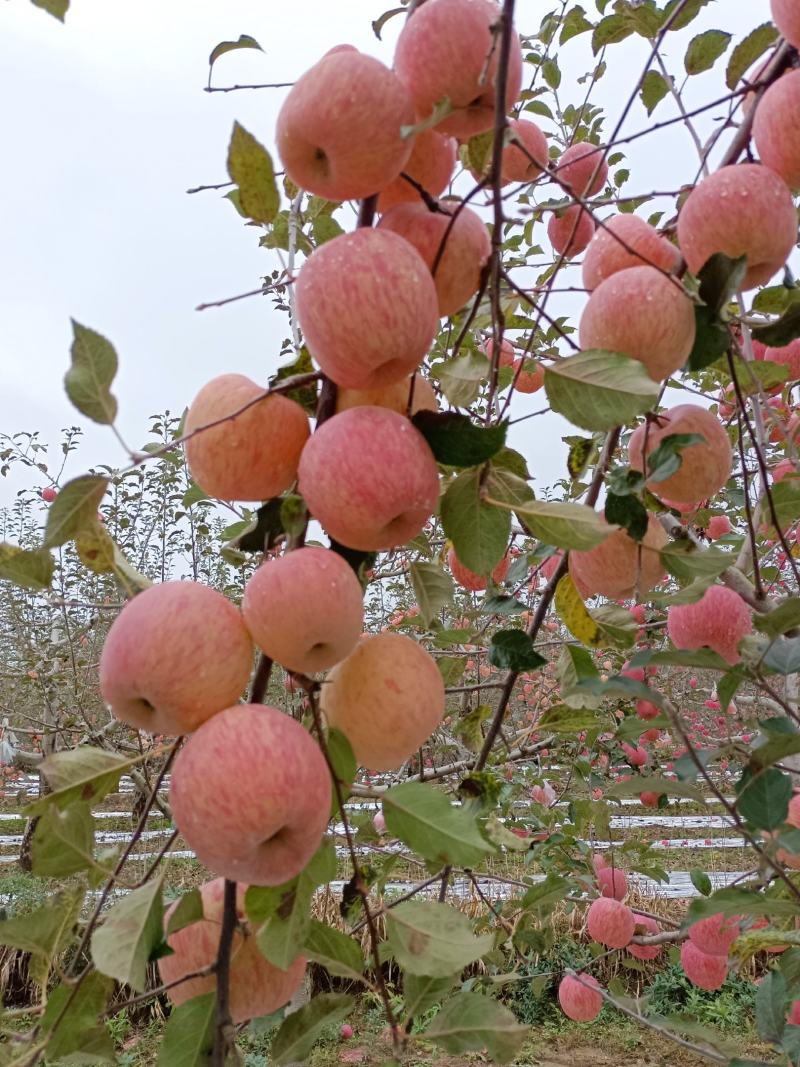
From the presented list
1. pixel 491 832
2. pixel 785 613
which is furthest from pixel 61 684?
pixel 785 613

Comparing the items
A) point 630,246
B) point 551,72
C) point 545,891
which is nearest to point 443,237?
point 630,246

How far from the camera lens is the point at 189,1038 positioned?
1.96 ft

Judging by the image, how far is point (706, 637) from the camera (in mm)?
1002

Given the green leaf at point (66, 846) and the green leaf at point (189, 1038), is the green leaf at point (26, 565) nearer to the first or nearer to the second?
the green leaf at point (66, 846)

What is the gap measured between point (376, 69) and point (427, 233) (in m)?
0.13

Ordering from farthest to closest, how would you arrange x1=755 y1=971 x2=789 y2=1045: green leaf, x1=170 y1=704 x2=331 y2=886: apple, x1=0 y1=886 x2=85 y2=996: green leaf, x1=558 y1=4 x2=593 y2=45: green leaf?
x1=558 y1=4 x2=593 y2=45: green leaf → x1=755 y1=971 x2=789 y2=1045: green leaf → x1=0 y1=886 x2=85 y2=996: green leaf → x1=170 y1=704 x2=331 y2=886: apple

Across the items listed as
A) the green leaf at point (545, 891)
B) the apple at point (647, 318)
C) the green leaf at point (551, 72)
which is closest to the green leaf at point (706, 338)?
the apple at point (647, 318)

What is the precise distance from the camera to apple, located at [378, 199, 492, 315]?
25.8 inches

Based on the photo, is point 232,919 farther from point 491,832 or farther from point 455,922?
point 491,832

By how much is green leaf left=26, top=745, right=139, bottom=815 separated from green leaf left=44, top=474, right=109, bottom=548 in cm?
17

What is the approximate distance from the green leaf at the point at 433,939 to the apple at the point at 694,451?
0.44m

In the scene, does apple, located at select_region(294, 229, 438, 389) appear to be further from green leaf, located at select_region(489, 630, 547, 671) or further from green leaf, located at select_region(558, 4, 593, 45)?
green leaf, located at select_region(558, 4, 593, 45)

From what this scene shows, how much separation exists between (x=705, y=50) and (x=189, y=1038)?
1291 mm

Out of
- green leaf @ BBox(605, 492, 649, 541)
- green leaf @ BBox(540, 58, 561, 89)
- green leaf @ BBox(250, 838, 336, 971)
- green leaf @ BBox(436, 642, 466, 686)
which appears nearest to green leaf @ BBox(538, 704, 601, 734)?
green leaf @ BBox(436, 642, 466, 686)
